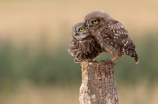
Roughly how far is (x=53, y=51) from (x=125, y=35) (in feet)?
17.1

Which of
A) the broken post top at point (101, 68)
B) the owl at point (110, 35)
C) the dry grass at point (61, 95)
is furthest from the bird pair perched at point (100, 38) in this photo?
the dry grass at point (61, 95)

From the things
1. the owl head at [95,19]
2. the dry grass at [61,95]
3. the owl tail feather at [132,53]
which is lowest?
the dry grass at [61,95]

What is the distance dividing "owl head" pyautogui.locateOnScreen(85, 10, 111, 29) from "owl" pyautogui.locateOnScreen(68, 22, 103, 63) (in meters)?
0.11

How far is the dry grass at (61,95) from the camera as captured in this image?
29.8 feet

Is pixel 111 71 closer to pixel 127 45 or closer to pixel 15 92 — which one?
pixel 127 45

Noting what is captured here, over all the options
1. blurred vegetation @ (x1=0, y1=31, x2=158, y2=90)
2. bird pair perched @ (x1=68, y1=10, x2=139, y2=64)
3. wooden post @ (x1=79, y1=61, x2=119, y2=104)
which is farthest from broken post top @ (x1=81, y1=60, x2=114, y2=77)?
blurred vegetation @ (x1=0, y1=31, x2=158, y2=90)

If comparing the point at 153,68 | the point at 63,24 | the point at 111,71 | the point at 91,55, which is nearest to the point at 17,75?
the point at 63,24

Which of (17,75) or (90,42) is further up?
(90,42)

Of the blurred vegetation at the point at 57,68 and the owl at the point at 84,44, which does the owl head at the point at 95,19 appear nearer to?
the owl at the point at 84,44

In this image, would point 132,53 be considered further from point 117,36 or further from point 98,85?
point 98,85

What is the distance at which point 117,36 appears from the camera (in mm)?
5969

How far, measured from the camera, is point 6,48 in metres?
10.7

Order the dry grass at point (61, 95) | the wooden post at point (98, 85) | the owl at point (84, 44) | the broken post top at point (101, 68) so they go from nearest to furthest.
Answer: the wooden post at point (98, 85) → the broken post top at point (101, 68) → the owl at point (84, 44) → the dry grass at point (61, 95)

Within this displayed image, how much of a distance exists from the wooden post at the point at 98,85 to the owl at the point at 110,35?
83cm
